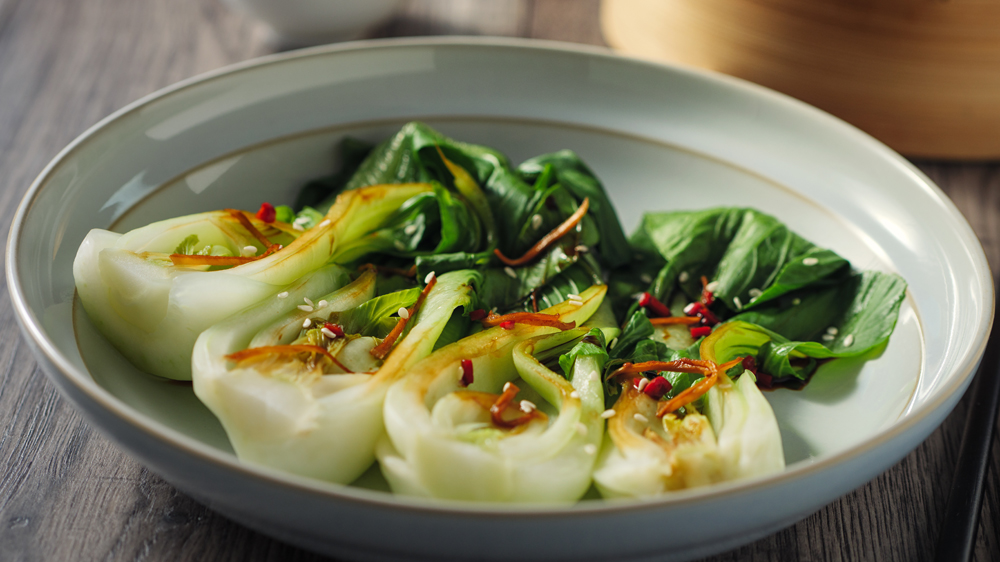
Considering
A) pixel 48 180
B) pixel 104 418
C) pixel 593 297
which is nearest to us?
pixel 104 418

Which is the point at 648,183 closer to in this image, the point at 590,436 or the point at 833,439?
Result: the point at 833,439

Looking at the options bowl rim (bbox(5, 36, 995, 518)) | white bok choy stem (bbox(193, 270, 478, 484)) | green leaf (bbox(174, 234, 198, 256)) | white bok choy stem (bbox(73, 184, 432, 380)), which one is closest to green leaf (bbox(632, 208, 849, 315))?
bowl rim (bbox(5, 36, 995, 518))

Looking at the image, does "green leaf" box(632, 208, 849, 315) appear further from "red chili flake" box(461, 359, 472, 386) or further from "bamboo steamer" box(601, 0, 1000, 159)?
"bamboo steamer" box(601, 0, 1000, 159)

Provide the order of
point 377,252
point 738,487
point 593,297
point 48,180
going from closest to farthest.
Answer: point 738,487
point 48,180
point 593,297
point 377,252

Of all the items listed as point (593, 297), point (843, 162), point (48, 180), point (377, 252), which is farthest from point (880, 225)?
point (48, 180)

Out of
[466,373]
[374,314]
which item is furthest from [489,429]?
[374,314]

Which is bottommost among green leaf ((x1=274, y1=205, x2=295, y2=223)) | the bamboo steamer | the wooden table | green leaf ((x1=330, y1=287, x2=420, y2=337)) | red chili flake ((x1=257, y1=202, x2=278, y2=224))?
the wooden table

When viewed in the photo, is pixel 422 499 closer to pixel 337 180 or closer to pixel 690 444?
pixel 690 444
